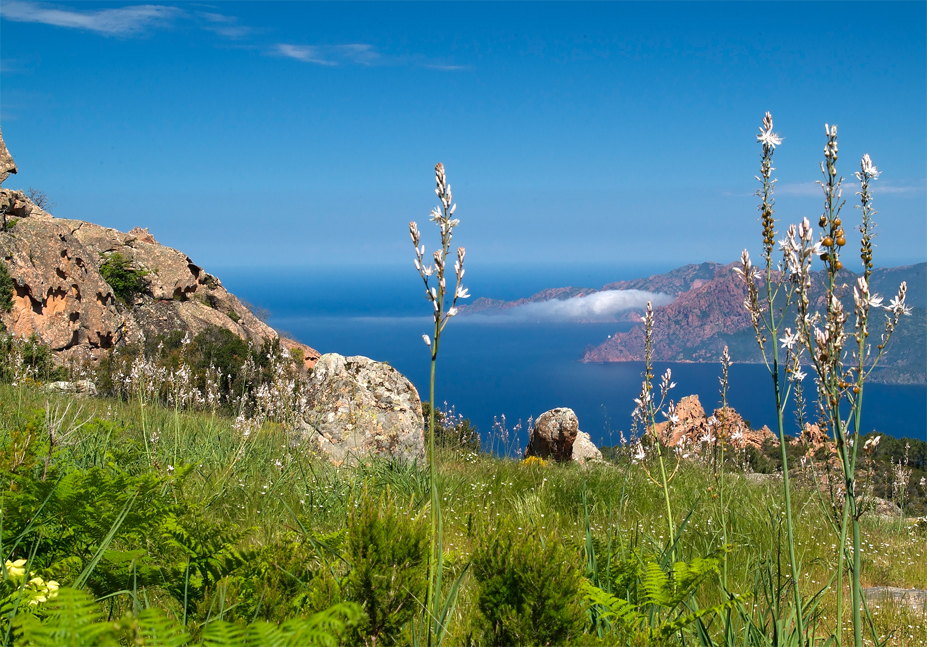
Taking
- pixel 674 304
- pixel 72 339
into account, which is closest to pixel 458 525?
pixel 72 339

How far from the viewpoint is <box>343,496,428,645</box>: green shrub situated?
6.21ft

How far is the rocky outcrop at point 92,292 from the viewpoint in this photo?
1516cm

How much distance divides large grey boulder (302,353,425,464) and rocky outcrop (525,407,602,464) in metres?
4.26

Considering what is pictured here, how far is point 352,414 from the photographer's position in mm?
8430

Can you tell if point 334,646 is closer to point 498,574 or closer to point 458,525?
point 498,574

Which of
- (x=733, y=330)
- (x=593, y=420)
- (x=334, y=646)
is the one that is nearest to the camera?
(x=334, y=646)

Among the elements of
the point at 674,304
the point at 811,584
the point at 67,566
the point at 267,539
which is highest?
the point at 674,304

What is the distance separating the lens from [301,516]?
4.63m

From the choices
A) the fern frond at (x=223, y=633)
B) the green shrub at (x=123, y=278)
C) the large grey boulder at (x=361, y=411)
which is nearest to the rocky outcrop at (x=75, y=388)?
the large grey boulder at (x=361, y=411)

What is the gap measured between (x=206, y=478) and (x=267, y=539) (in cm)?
110

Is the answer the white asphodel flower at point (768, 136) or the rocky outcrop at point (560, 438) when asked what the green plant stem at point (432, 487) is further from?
the rocky outcrop at point (560, 438)

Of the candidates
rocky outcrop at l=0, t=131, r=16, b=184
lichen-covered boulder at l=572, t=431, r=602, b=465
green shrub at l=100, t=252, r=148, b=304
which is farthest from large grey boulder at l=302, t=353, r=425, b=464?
rocky outcrop at l=0, t=131, r=16, b=184

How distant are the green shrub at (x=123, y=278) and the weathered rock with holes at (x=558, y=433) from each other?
48.8ft

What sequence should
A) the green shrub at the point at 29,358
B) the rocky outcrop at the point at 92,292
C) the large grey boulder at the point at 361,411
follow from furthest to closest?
the rocky outcrop at the point at 92,292
the green shrub at the point at 29,358
the large grey boulder at the point at 361,411
